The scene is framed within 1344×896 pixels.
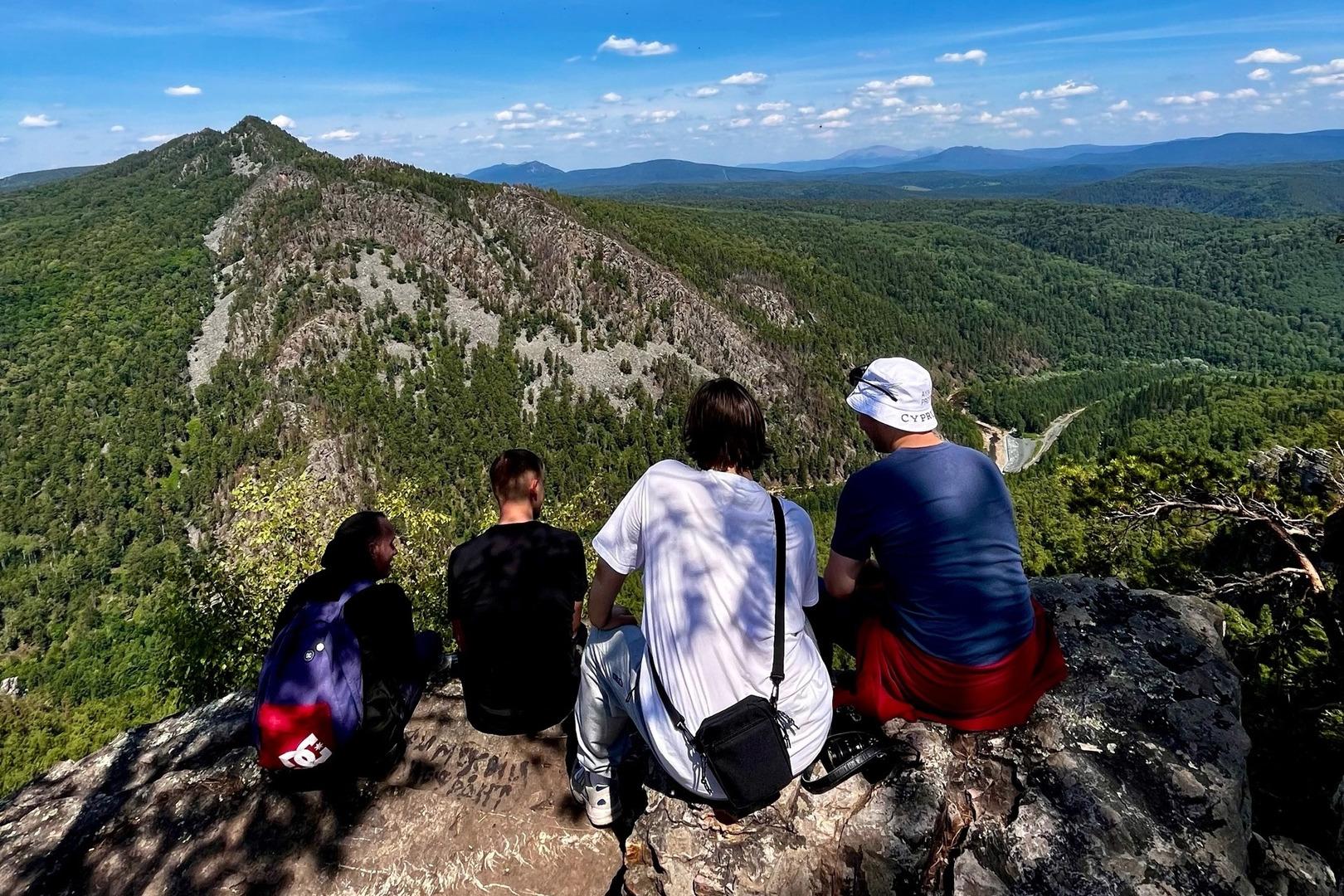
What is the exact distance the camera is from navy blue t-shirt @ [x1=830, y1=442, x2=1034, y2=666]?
3816 mm

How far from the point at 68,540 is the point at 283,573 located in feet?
332

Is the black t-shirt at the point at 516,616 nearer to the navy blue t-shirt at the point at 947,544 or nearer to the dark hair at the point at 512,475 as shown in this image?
the dark hair at the point at 512,475

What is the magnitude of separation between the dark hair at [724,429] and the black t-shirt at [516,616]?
1544mm

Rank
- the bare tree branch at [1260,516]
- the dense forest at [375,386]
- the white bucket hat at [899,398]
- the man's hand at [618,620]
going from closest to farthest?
the white bucket hat at [899,398] → the man's hand at [618,620] → the bare tree branch at [1260,516] → the dense forest at [375,386]

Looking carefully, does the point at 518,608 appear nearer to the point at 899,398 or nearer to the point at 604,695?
the point at 604,695

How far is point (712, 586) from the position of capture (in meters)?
3.46

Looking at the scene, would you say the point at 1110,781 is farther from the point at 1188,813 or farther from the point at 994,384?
the point at 994,384

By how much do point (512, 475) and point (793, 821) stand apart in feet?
10.3

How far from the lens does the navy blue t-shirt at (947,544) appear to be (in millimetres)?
3816

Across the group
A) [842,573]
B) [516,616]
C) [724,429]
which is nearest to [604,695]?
[516,616]

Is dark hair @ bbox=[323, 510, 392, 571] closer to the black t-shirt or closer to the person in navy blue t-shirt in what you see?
the black t-shirt

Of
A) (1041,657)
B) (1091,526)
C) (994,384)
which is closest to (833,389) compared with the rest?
(994,384)

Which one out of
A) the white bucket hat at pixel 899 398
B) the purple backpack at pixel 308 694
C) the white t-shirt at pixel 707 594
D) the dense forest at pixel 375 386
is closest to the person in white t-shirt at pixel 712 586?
the white t-shirt at pixel 707 594

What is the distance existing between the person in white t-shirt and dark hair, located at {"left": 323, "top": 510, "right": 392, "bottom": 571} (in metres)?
1.99
